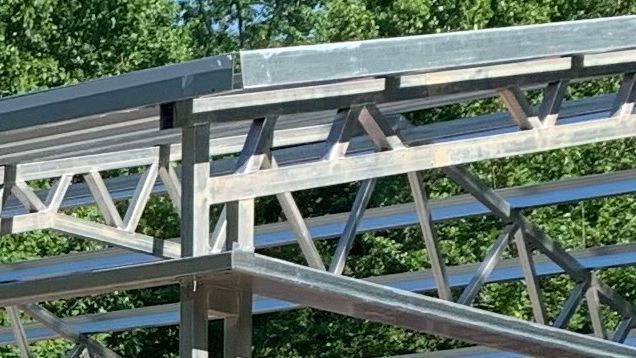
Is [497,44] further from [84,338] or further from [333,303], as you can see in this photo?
[84,338]

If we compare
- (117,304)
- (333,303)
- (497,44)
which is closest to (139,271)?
(333,303)

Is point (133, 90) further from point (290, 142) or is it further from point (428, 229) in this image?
point (428, 229)

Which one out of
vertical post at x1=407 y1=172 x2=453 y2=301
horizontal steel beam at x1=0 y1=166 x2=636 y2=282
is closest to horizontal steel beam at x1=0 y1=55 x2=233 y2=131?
vertical post at x1=407 y1=172 x2=453 y2=301

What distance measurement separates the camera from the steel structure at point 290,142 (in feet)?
16.0

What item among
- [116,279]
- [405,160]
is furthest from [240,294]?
[405,160]

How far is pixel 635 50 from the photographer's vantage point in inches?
239

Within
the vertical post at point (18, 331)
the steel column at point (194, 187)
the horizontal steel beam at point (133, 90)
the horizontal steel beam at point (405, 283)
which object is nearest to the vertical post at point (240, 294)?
the steel column at point (194, 187)

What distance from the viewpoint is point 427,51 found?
5.12m

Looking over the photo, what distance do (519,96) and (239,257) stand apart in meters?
1.48

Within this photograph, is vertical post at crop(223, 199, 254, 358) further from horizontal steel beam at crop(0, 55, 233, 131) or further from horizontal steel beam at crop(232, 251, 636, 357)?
horizontal steel beam at crop(0, 55, 233, 131)

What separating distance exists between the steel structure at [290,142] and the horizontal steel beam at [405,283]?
1.23 m

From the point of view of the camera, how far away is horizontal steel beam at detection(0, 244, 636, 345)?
887 cm

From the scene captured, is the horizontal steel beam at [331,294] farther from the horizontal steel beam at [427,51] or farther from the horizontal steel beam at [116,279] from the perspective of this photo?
the horizontal steel beam at [427,51]

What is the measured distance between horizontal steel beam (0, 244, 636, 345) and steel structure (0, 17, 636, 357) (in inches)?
48.3
